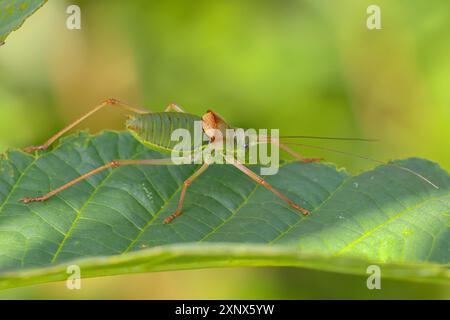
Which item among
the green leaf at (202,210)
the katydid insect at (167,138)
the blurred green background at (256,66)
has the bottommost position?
the green leaf at (202,210)

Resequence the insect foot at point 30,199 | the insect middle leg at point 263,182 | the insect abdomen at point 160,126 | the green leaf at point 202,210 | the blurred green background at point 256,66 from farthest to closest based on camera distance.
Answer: the blurred green background at point 256,66 → the insect abdomen at point 160,126 → the insect middle leg at point 263,182 → the insect foot at point 30,199 → the green leaf at point 202,210

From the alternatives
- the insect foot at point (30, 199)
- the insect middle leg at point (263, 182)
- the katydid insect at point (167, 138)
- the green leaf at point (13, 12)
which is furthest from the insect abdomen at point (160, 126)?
the green leaf at point (13, 12)

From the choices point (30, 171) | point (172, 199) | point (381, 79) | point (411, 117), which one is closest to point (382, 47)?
point (381, 79)

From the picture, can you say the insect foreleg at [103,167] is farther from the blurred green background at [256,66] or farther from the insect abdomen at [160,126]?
the blurred green background at [256,66]

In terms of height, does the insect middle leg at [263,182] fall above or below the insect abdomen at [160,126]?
below

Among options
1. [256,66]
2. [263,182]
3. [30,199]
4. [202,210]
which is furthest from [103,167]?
[256,66]

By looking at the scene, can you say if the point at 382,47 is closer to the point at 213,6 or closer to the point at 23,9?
the point at 213,6

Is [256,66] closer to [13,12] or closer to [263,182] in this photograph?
[263,182]
